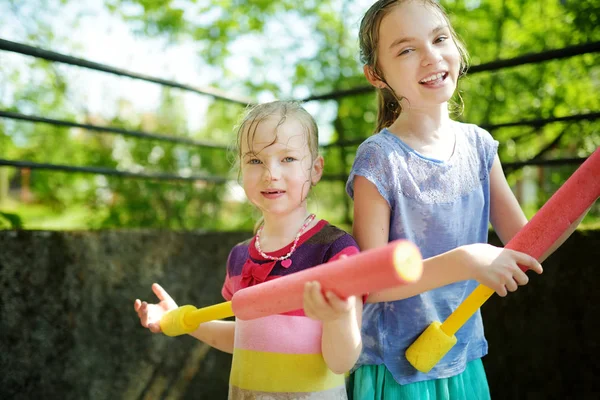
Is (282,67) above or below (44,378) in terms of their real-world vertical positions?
above

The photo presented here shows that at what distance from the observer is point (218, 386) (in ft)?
8.16

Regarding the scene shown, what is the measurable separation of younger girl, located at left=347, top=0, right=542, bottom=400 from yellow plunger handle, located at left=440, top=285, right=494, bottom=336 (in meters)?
0.11

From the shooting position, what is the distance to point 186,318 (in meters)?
1.43

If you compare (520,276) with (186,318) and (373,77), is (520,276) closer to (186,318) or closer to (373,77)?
(373,77)

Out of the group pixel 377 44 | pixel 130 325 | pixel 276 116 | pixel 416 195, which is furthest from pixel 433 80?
pixel 130 325

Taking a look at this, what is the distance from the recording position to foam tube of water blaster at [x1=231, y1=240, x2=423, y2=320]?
31.8 inches

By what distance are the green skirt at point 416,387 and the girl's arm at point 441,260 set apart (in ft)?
0.72

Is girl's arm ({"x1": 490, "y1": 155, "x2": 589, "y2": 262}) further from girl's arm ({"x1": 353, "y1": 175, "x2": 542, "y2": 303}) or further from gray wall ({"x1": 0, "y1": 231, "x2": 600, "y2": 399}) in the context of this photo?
gray wall ({"x1": 0, "y1": 231, "x2": 600, "y2": 399})

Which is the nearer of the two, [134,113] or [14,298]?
[14,298]

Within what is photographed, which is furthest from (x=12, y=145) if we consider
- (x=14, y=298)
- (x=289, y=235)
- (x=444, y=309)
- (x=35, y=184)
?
→ (x=444, y=309)

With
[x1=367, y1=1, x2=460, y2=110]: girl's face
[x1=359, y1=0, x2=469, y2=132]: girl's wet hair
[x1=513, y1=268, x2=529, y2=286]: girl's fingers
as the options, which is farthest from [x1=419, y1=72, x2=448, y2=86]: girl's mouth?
[x1=513, y1=268, x2=529, y2=286]: girl's fingers

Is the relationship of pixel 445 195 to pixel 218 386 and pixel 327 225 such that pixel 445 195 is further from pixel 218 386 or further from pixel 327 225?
pixel 218 386

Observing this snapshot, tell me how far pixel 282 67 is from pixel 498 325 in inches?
155

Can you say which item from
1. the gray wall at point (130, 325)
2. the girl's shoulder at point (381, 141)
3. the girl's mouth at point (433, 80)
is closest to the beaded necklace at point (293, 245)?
the girl's shoulder at point (381, 141)
